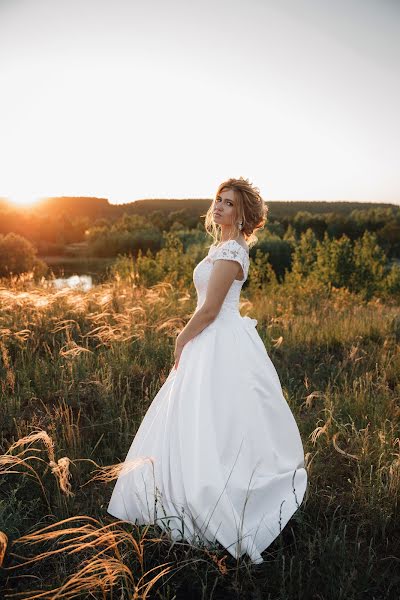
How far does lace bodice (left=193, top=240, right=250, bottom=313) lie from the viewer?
3141 mm

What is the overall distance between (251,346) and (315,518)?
124 centimetres

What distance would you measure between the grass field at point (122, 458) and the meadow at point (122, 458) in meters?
0.01

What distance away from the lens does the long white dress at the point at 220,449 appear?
9.01 feet

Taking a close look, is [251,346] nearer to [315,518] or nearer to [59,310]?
[315,518]

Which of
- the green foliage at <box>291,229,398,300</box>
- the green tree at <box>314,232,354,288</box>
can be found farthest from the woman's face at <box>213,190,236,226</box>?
the green tree at <box>314,232,354,288</box>

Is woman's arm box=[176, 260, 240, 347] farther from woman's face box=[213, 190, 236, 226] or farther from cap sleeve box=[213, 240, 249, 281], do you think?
woman's face box=[213, 190, 236, 226]

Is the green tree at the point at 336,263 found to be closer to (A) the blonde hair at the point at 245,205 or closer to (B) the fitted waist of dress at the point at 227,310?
(A) the blonde hair at the point at 245,205

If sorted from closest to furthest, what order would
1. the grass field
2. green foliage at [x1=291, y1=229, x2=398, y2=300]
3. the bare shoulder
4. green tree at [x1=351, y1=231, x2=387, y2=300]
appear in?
the grass field
the bare shoulder
green foliage at [x1=291, y1=229, x2=398, y2=300]
green tree at [x1=351, y1=231, x2=387, y2=300]

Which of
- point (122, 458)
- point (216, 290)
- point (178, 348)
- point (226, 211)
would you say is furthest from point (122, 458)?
point (226, 211)

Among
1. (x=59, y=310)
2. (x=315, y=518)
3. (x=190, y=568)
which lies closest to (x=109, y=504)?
(x=190, y=568)

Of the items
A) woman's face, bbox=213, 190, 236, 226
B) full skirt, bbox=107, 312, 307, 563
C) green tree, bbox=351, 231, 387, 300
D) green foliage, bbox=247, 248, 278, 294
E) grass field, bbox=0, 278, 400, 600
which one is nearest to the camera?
grass field, bbox=0, 278, 400, 600

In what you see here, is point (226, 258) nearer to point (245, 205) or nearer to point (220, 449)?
point (245, 205)

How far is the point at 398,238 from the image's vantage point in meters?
65.7

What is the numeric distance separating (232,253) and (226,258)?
57 millimetres
